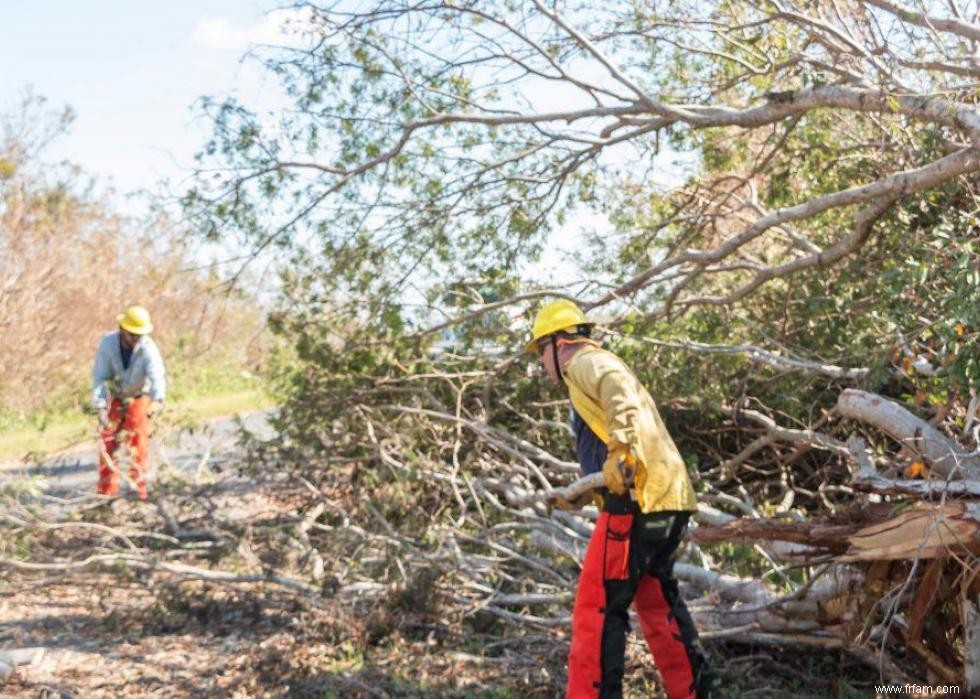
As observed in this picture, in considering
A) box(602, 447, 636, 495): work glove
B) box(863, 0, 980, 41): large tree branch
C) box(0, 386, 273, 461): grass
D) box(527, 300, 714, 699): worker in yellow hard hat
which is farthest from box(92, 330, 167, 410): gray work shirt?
box(863, 0, 980, 41): large tree branch

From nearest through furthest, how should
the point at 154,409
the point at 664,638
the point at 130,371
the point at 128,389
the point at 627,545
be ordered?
1. the point at 627,545
2. the point at 664,638
3. the point at 154,409
4. the point at 128,389
5. the point at 130,371

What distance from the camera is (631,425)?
15.1 feet

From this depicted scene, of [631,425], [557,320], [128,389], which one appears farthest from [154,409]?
[631,425]

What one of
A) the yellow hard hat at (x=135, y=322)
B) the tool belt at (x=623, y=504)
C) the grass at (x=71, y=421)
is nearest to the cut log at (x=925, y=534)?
the tool belt at (x=623, y=504)

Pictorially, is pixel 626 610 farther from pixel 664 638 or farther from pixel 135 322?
pixel 135 322

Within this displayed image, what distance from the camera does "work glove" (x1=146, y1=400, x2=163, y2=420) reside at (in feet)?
27.8

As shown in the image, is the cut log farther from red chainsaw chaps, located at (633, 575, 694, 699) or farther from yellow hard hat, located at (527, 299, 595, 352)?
yellow hard hat, located at (527, 299, 595, 352)

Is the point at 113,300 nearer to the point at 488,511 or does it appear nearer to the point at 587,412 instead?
the point at 488,511

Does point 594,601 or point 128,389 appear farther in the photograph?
point 128,389

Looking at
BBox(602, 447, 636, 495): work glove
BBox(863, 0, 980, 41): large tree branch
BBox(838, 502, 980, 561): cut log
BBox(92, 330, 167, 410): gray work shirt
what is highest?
BBox(863, 0, 980, 41): large tree branch

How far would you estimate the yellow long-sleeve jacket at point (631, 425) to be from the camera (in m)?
4.63

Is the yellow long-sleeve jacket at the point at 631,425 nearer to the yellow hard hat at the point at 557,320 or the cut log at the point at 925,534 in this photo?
the yellow hard hat at the point at 557,320

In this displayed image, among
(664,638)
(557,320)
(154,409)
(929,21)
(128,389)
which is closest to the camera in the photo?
(664,638)

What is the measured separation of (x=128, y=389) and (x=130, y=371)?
0.18 metres
